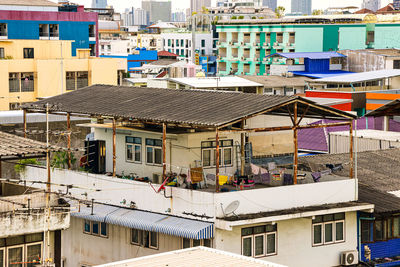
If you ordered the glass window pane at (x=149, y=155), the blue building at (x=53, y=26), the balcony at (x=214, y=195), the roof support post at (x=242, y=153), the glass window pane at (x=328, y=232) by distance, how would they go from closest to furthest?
the balcony at (x=214, y=195), the glass window pane at (x=328, y=232), the roof support post at (x=242, y=153), the glass window pane at (x=149, y=155), the blue building at (x=53, y=26)

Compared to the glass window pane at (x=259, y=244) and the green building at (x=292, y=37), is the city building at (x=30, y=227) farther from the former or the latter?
the green building at (x=292, y=37)

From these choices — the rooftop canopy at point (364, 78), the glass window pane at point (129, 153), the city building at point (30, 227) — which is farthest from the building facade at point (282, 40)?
the city building at point (30, 227)

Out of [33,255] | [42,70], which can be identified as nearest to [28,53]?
[42,70]

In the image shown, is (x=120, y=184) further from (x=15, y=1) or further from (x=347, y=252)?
(x=15, y=1)

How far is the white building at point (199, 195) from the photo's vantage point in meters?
22.8

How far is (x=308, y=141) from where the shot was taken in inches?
1407

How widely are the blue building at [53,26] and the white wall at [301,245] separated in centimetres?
3957

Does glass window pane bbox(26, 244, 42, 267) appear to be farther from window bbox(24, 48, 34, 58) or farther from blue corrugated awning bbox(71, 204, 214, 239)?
window bbox(24, 48, 34, 58)

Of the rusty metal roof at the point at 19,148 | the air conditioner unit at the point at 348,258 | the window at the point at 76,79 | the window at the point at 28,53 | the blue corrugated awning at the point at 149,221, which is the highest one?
the window at the point at 28,53

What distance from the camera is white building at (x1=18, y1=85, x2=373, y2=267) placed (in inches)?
896

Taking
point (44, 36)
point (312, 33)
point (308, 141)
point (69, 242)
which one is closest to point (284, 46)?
point (312, 33)

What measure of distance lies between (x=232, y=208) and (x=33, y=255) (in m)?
6.02

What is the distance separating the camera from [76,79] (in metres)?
54.2

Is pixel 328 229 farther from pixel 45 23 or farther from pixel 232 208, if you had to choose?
pixel 45 23
